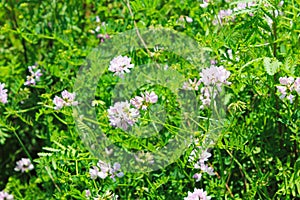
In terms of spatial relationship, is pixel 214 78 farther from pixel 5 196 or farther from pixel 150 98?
pixel 5 196

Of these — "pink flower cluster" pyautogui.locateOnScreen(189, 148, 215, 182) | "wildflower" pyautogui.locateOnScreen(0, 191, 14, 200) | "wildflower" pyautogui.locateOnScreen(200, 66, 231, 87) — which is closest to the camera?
"wildflower" pyautogui.locateOnScreen(200, 66, 231, 87)

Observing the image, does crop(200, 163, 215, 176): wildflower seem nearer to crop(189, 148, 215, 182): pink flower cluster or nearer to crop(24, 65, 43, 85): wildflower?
A: crop(189, 148, 215, 182): pink flower cluster

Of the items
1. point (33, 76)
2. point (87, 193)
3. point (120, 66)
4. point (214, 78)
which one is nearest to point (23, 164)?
point (33, 76)

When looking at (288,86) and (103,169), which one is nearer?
(288,86)

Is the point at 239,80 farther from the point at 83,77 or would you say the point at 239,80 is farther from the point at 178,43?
the point at 83,77

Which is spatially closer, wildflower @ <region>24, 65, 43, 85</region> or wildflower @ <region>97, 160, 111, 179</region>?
wildflower @ <region>97, 160, 111, 179</region>

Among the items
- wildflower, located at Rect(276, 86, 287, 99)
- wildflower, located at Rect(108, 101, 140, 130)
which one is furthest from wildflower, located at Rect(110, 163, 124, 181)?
wildflower, located at Rect(276, 86, 287, 99)
